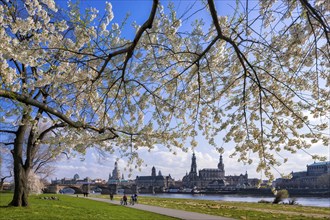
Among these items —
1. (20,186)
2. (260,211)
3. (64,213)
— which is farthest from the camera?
(260,211)

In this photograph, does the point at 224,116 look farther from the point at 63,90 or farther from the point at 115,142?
the point at 115,142

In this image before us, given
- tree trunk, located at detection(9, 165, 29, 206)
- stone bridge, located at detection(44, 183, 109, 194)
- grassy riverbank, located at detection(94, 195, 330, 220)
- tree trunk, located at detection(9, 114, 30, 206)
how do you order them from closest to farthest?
tree trunk, located at detection(9, 114, 30, 206) < tree trunk, located at detection(9, 165, 29, 206) < grassy riverbank, located at detection(94, 195, 330, 220) < stone bridge, located at detection(44, 183, 109, 194)

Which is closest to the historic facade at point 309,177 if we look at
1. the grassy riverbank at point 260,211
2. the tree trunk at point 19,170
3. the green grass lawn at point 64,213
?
the grassy riverbank at point 260,211

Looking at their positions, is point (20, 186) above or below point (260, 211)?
above

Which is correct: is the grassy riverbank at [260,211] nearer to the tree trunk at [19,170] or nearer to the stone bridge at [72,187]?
the tree trunk at [19,170]

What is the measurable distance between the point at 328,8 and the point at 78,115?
6.50 metres

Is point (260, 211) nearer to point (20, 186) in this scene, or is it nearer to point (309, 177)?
point (20, 186)

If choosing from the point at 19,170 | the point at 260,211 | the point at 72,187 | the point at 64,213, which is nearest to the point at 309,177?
the point at 72,187

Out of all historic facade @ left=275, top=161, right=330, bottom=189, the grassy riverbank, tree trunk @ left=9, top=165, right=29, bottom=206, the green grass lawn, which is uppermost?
tree trunk @ left=9, top=165, right=29, bottom=206

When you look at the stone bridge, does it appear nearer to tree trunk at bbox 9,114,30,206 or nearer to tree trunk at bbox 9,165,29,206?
tree trunk at bbox 9,165,29,206

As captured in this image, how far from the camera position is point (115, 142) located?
40.3ft

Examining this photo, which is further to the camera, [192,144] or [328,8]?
[192,144]

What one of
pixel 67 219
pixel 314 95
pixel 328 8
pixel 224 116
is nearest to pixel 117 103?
pixel 224 116

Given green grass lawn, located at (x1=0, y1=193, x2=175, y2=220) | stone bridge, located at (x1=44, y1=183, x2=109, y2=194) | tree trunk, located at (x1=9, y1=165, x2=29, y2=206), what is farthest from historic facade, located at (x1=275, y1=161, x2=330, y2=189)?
tree trunk, located at (x1=9, y1=165, x2=29, y2=206)
